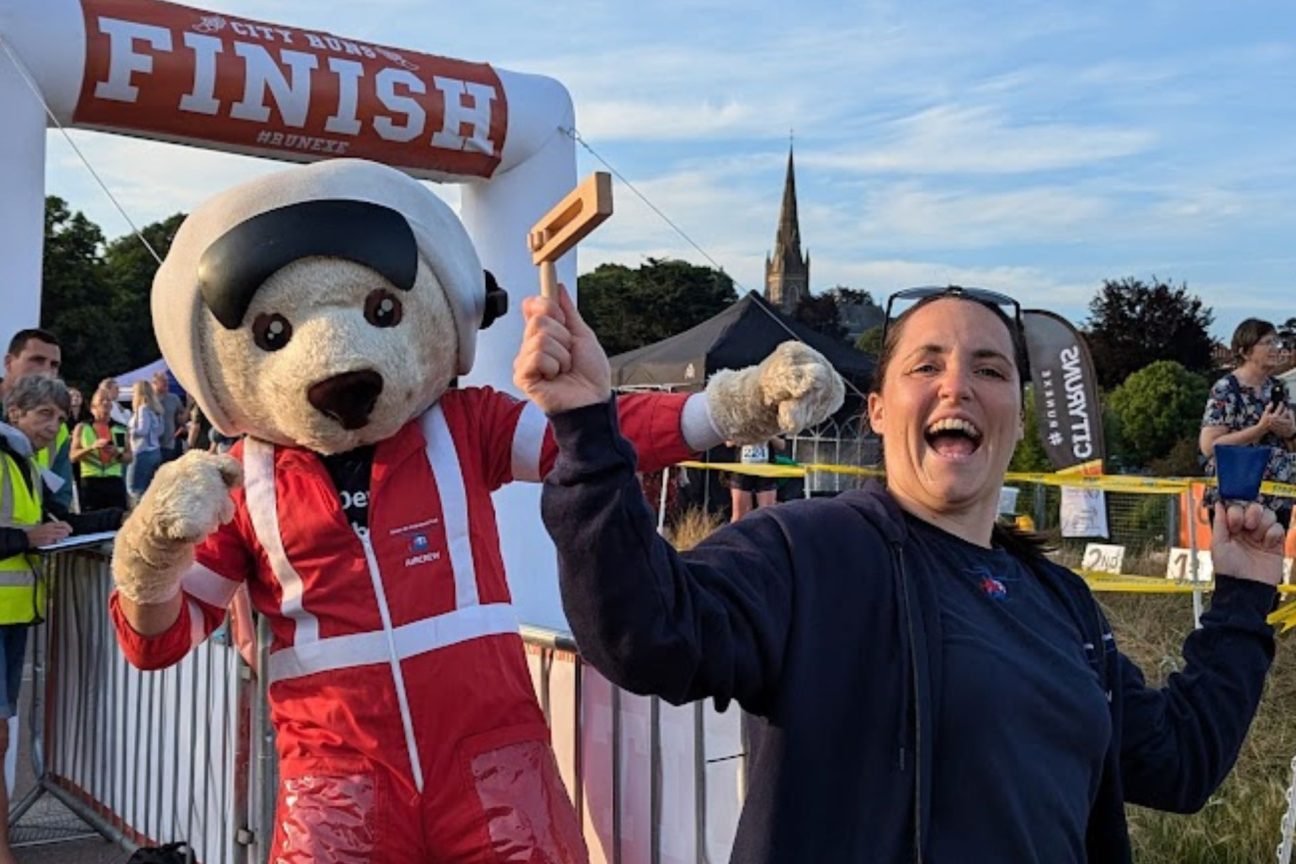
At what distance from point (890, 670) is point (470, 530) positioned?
1281mm

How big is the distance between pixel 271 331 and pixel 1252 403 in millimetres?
5325

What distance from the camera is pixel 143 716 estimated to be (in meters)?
4.68

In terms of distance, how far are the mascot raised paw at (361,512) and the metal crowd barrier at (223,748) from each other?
0.86 feet

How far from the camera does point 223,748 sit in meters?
4.06

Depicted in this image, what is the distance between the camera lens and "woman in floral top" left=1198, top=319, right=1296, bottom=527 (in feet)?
21.1

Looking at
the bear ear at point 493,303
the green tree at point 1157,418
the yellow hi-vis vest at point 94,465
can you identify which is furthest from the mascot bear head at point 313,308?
the green tree at point 1157,418

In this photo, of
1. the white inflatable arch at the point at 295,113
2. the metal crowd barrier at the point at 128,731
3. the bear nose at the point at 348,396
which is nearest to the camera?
the bear nose at the point at 348,396

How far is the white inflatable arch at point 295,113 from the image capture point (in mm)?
6055

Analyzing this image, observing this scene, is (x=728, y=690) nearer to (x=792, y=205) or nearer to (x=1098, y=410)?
(x=1098, y=410)

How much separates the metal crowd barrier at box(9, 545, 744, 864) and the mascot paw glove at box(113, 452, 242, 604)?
1.55 feet

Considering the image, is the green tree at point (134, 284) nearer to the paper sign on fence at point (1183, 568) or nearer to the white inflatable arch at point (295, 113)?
the white inflatable arch at point (295, 113)

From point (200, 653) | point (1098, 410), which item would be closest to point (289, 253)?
point (200, 653)

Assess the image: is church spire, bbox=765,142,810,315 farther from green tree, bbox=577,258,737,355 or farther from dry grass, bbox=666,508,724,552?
dry grass, bbox=666,508,724,552

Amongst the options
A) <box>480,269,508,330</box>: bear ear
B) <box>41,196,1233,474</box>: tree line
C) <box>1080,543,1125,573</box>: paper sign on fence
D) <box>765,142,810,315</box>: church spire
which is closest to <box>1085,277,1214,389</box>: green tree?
<box>41,196,1233,474</box>: tree line
